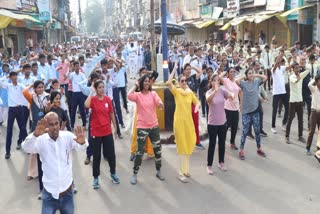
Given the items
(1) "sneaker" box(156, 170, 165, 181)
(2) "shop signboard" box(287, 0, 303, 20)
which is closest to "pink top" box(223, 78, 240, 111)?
(1) "sneaker" box(156, 170, 165, 181)

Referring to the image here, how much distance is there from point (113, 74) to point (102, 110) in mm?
3998

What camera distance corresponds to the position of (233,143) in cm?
805

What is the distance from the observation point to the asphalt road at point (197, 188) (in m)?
5.46

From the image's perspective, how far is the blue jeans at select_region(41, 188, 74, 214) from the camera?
3.92 metres

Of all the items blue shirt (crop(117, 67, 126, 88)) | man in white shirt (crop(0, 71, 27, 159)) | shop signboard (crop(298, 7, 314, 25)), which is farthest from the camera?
shop signboard (crop(298, 7, 314, 25))

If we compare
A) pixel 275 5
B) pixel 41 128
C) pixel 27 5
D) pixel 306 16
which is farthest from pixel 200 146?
pixel 27 5

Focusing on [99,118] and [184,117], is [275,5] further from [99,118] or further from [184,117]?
[99,118]

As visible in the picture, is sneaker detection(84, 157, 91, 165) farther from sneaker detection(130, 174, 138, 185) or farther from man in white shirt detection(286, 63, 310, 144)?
man in white shirt detection(286, 63, 310, 144)

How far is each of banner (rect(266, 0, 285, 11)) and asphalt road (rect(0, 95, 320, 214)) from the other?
1449cm

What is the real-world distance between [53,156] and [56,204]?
464mm

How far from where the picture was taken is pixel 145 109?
6207 mm

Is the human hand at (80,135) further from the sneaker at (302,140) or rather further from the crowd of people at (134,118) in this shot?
the sneaker at (302,140)

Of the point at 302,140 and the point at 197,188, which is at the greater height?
the point at 302,140

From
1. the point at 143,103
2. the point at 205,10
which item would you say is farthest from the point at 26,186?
the point at 205,10
